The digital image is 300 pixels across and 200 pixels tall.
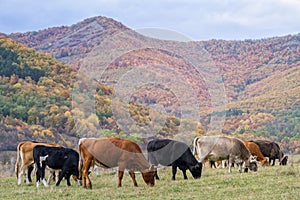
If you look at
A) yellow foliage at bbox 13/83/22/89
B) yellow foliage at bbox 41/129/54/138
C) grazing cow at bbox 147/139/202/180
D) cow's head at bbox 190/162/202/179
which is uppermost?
yellow foliage at bbox 13/83/22/89

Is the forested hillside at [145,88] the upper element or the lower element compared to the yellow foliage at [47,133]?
upper

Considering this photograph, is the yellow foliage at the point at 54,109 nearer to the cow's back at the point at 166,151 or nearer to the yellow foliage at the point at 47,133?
the yellow foliage at the point at 47,133

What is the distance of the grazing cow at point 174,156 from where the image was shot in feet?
65.6

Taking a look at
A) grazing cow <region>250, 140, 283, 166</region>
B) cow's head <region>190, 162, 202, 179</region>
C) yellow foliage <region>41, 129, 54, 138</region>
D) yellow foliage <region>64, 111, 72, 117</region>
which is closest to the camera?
cow's head <region>190, 162, 202, 179</region>

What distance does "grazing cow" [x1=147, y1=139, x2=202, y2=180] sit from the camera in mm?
20000

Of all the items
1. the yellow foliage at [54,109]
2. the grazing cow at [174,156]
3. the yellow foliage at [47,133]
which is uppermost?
the yellow foliage at [54,109]

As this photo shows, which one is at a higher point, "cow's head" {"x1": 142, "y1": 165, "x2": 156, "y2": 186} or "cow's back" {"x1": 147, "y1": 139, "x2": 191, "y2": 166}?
"cow's back" {"x1": 147, "y1": 139, "x2": 191, "y2": 166}

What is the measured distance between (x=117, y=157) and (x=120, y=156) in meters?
0.12

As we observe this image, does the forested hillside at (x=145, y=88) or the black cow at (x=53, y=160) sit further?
the forested hillside at (x=145, y=88)

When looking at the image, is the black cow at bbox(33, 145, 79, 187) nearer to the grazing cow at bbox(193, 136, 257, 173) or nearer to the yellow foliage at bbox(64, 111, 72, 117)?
the grazing cow at bbox(193, 136, 257, 173)

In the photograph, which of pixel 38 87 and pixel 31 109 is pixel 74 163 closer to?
pixel 31 109

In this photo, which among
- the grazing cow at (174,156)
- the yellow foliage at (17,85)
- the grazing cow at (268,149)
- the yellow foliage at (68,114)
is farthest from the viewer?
the yellow foliage at (17,85)

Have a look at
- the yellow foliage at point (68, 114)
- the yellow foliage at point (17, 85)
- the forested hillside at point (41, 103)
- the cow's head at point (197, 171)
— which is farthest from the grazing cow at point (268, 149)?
the yellow foliage at point (17, 85)

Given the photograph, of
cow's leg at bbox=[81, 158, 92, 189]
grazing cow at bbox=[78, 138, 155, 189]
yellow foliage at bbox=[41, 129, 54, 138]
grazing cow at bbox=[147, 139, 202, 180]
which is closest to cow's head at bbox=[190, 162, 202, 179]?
grazing cow at bbox=[147, 139, 202, 180]
